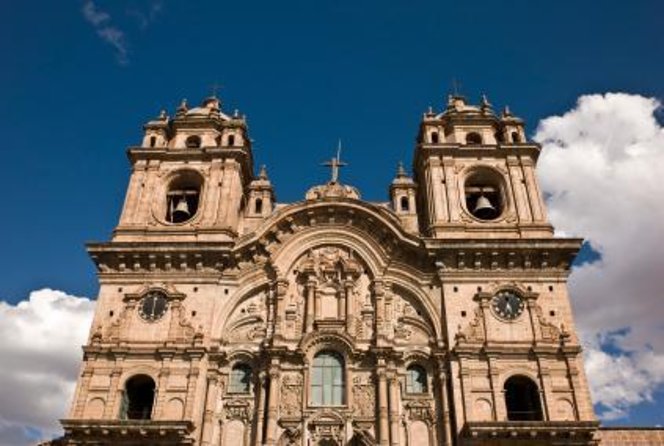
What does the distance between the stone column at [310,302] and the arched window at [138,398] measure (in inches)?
243

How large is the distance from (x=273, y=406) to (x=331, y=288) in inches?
211

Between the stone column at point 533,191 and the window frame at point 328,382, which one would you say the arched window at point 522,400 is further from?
the stone column at point 533,191

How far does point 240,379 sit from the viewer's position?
24359 mm

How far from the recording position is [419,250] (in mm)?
26125

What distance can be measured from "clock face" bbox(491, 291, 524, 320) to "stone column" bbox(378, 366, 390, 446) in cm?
506

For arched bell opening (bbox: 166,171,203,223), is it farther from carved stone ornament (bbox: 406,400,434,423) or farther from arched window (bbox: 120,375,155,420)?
carved stone ornament (bbox: 406,400,434,423)

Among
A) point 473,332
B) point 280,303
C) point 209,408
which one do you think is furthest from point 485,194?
point 209,408

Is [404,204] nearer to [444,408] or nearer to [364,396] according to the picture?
[364,396]

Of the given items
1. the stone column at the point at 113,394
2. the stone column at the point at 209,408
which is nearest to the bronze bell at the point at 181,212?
the stone column at the point at 113,394

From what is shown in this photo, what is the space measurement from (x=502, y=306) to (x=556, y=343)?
236cm

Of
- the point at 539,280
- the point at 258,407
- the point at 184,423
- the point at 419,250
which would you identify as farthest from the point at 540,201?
the point at 184,423

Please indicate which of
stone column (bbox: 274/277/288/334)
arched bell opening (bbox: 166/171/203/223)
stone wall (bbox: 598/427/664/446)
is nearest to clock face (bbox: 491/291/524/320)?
stone wall (bbox: 598/427/664/446)

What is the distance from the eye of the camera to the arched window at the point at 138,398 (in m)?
23.6

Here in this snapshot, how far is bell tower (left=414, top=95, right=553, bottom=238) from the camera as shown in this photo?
2705 centimetres
